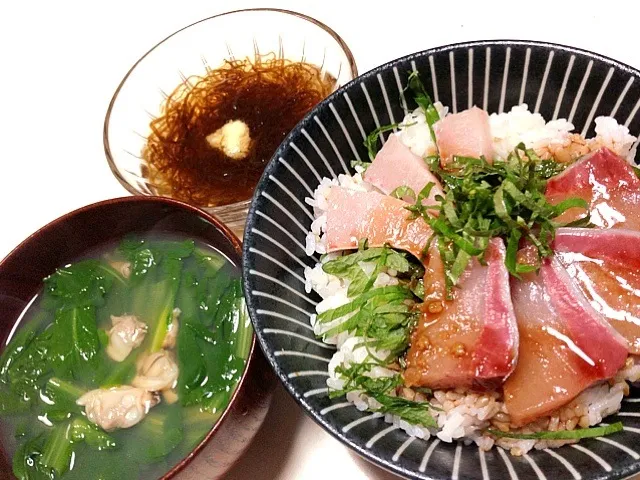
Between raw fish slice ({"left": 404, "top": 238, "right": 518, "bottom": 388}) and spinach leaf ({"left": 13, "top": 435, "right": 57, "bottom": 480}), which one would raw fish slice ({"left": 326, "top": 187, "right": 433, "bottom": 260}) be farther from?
spinach leaf ({"left": 13, "top": 435, "right": 57, "bottom": 480})

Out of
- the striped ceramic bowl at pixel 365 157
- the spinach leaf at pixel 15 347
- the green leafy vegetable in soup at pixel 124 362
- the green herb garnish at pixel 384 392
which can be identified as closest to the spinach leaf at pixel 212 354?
the green leafy vegetable in soup at pixel 124 362

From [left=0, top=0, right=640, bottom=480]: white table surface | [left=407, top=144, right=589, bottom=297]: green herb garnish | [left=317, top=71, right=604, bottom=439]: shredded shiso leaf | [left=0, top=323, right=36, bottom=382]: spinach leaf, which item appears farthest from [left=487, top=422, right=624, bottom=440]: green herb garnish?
[left=0, top=323, right=36, bottom=382]: spinach leaf

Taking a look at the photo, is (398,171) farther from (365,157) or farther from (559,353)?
(559,353)

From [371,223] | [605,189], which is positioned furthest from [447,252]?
[605,189]

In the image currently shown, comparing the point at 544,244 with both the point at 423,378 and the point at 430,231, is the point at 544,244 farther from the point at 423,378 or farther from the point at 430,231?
the point at 423,378

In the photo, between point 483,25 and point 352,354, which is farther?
point 483,25

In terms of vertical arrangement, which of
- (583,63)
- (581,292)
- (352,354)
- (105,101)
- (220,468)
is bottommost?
(220,468)

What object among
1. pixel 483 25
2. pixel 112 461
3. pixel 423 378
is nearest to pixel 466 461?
pixel 423 378
